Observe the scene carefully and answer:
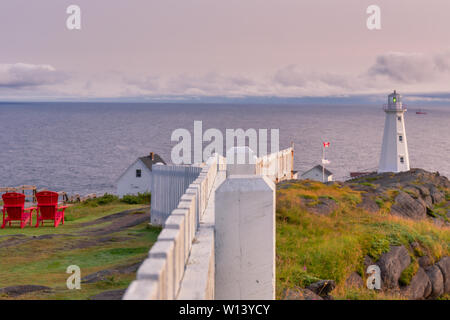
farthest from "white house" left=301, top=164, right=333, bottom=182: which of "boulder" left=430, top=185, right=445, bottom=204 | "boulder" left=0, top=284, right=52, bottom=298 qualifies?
"boulder" left=0, top=284, right=52, bottom=298

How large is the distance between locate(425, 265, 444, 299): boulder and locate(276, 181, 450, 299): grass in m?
0.49

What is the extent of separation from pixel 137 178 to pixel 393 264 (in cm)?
4071

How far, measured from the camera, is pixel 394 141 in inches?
1951

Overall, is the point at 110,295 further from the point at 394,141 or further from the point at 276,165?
the point at 394,141

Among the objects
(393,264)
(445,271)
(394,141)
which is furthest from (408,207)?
(394,141)

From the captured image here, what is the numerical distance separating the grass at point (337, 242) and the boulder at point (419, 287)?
187 millimetres

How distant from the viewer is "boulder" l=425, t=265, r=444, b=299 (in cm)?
1215

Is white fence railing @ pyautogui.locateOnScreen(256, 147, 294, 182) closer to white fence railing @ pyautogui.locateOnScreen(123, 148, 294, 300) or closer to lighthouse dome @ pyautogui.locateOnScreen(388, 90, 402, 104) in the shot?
white fence railing @ pyautogui.locateOnScreen(123, 148, 294, 300)

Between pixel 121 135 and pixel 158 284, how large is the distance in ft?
469

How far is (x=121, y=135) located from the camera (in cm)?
14250
